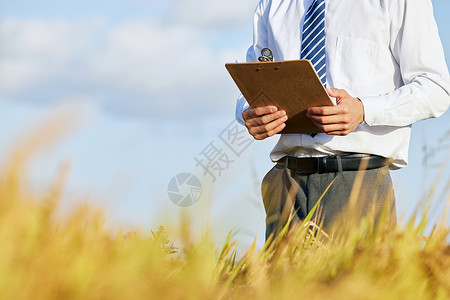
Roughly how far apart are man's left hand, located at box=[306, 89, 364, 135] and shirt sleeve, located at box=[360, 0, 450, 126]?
4.3 inches

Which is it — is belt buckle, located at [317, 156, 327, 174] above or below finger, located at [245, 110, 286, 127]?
below

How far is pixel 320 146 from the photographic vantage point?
103 inches

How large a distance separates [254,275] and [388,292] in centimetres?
35

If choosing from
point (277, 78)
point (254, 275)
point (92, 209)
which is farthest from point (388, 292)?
point (277, 78)

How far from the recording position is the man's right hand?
2494 mm

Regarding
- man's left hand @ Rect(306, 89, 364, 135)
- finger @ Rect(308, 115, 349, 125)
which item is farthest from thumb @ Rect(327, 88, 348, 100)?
finger @ Rect(308, 115, 349, 125)

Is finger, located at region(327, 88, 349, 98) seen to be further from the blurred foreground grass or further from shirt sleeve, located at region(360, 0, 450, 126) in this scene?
the blurred foreground grass

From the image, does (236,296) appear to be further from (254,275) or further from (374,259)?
(374,259)

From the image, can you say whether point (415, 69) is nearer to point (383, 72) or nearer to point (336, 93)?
point (383, 72)

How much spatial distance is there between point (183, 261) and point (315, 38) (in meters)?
1.65

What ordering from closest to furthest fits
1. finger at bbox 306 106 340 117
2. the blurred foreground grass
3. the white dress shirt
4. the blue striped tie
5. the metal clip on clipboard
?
the blurred foreground grass < finger at bbox 306 106 340 117 < the metal clip on clipboard < the white dress shirt < the blue striped tie

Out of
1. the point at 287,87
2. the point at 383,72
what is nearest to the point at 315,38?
the point at 383,72

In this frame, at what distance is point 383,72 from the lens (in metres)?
2.69

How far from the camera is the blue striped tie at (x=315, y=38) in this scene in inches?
109
